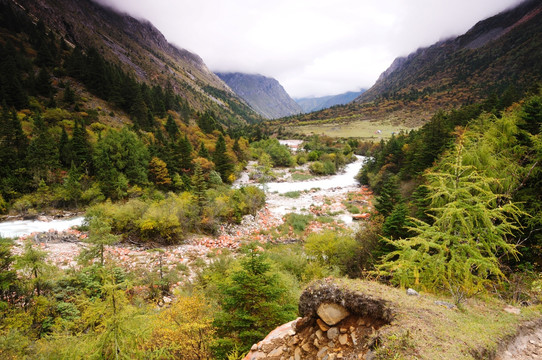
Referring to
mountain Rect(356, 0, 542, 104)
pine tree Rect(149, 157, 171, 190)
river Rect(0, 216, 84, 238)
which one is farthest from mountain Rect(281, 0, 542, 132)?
river Rect(0, 216, 84, 238)

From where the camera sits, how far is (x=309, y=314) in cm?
481

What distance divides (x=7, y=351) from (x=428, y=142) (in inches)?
1295

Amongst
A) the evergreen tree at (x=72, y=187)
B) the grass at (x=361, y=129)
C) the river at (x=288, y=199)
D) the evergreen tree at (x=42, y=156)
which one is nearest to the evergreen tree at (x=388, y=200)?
the river at (x=288, y=199)

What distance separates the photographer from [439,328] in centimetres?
381

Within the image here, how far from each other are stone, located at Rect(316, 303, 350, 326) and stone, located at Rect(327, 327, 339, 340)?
10cm

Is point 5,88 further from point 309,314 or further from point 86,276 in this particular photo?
point 309,314

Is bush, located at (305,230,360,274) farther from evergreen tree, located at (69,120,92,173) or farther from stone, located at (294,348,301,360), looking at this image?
evergreen tree, located at (69,120,92,173)

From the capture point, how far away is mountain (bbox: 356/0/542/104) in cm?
10125

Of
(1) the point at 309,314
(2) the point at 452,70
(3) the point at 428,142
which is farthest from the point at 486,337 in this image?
(2) the point at 452,70

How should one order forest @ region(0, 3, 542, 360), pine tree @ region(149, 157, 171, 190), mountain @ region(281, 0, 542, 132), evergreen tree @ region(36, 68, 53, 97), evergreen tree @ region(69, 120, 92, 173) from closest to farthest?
forest @ region(0, 3, 542, 360), evergreen tree @ region(69, 120, 92, 173), pine tree @ region(149, 157, 171, 190), evergreen tree @ region(36, 68, 53, 97), mountain @ region(281, 0, 542, 132)

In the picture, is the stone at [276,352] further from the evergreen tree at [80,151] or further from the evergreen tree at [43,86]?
the evergreen tree at [43,86]

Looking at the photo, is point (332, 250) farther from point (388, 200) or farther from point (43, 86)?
point (43, 86)

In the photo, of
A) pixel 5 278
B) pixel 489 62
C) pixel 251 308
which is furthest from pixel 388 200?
pixel 489 62

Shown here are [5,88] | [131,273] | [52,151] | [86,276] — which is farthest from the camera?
[5,88]
